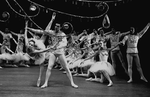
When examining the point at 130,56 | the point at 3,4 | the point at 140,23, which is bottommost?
the point at 130,56

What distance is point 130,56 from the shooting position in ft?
18.5

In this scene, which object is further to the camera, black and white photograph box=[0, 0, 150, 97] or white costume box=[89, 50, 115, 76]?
white costume box=[89, 50, 115, 76]

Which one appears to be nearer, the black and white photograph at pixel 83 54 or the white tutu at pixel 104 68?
the black and white photograph at pixel 83 54

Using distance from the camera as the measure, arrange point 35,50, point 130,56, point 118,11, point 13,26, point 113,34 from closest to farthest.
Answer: point 35,50 → point 130,56 → point 113,34 → point 118,11 → point 13,26

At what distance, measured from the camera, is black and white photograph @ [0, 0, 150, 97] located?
4316 mm

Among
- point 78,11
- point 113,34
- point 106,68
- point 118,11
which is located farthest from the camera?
point 78,11

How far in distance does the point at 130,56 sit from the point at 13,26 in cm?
781

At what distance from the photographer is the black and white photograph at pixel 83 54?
432cm

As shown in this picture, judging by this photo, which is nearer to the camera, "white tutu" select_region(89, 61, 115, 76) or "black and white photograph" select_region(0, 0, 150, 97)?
"black and white photograph" select_region(0, 0, 150, 97)

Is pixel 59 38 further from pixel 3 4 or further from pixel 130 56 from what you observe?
pixel 3 4

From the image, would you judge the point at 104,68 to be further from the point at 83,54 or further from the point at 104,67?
the point at 83,54

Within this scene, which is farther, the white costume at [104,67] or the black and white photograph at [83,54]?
the white costume at [104,67]

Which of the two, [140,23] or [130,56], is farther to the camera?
[140,23]

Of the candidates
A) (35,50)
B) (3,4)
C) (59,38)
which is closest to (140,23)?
(59,38)
